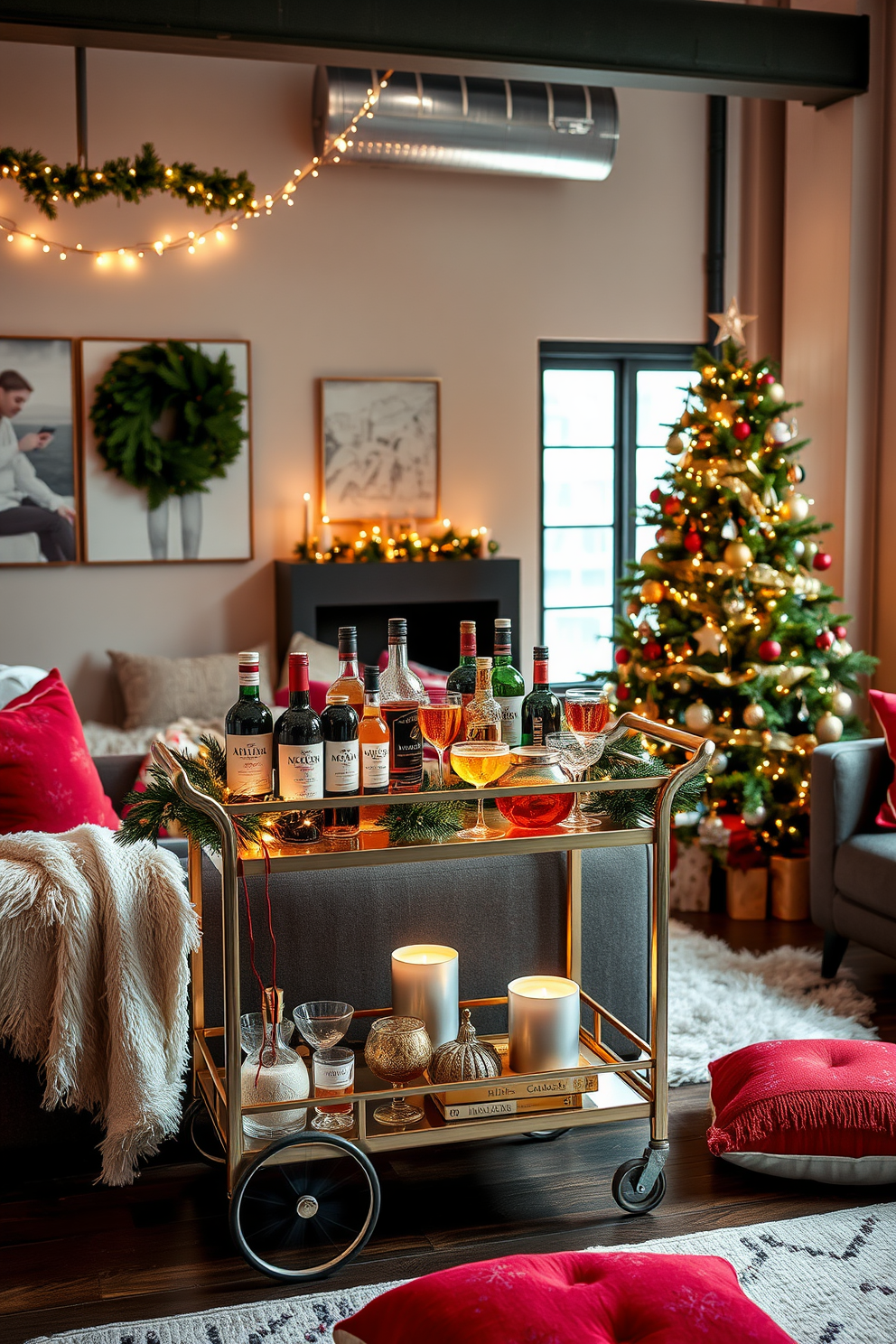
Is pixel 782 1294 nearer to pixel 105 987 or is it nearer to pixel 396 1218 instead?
pixel 396 1218

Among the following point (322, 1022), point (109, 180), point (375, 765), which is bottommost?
point (322, 1022)

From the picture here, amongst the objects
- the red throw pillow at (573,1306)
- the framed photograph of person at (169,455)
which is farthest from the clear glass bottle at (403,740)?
the framed photograph of person at (169,455)

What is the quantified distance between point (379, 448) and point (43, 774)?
3485 mm

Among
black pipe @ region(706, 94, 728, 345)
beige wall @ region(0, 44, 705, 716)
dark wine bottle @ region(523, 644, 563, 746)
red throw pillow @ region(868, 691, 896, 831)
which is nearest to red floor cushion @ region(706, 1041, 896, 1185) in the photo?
dark wine bottle @ region(523, 644, 563, 746)

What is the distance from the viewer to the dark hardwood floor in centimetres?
221

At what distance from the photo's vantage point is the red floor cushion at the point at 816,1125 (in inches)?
99.3

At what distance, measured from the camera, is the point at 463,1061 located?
2395 mm

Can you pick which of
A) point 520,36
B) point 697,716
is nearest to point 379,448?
point 520,36

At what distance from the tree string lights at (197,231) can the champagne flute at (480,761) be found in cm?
357

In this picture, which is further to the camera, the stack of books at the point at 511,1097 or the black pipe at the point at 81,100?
the black pipe at the point at 81,100

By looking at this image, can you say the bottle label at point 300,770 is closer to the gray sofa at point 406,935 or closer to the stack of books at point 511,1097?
the gray sofa at point 406,935

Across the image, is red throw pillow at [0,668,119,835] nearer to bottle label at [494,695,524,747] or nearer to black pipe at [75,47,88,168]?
bottle label at [494,695,524,747]

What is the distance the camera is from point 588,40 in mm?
4477

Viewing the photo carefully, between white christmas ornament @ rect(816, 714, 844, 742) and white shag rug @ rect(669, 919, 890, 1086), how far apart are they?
0.76m
